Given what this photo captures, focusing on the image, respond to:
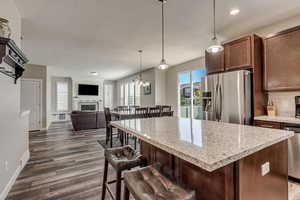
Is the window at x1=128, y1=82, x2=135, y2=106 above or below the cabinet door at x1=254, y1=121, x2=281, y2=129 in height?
above

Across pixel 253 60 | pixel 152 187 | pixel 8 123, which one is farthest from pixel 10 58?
pixel 253 60

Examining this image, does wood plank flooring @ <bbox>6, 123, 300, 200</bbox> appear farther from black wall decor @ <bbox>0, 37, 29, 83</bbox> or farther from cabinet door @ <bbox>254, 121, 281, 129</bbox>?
black wall decor @ <bbox>0, 37, 29, 83</bbox>

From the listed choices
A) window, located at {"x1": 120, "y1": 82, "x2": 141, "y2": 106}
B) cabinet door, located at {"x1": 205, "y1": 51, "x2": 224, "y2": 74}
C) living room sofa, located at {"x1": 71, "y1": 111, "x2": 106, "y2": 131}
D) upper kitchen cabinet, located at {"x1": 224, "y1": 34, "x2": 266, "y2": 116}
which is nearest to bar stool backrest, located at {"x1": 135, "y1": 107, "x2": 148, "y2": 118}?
cabinet door, located at {"x1": 205, "y1": 51, "x2": 224, "y2": 74}

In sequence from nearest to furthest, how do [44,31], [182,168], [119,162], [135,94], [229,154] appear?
[229,154], [182,168], [119,162], [44,31], [135,94]

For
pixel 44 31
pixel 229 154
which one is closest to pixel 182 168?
pixel 229 154

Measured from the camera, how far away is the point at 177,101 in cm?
621

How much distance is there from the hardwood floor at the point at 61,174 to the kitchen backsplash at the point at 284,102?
3.39 metres

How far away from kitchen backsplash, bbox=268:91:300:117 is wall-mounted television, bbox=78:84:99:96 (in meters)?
9.14

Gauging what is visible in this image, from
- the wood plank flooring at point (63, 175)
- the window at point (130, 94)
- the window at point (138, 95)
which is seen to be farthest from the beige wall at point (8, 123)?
the window at point (138, 95)

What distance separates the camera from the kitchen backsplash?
110 inches

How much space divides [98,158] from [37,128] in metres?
4.49

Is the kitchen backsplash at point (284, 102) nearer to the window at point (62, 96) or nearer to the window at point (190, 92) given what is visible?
the window at point (190, 92)

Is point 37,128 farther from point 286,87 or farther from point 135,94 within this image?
point 286,87

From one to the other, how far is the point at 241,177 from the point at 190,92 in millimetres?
4883
